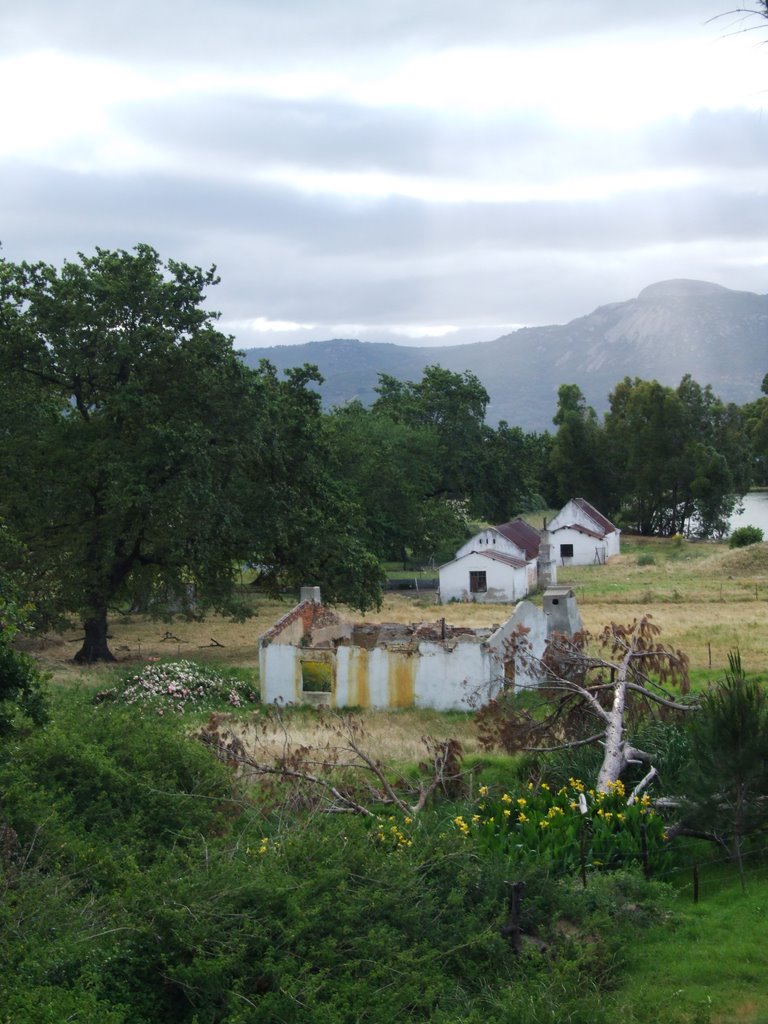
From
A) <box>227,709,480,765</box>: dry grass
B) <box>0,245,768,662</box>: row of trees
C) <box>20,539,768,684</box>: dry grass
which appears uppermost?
<box>0,245,768,662</box>: row of trees

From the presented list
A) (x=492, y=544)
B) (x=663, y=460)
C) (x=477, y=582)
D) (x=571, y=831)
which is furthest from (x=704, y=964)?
(x=663, y=460)

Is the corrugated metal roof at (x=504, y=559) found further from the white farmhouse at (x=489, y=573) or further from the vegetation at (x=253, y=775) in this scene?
the vegetation at (x=253, y=775)

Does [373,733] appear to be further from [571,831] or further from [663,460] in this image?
[663,460]

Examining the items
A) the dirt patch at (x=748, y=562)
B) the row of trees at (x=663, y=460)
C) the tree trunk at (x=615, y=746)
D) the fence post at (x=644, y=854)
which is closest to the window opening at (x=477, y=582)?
the dirt patch at (x=748, y=562)

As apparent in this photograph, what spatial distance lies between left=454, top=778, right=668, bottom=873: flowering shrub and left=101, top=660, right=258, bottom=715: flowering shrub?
1029 cm

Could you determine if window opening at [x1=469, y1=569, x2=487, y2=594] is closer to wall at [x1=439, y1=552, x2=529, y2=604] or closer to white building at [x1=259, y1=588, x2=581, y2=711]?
wall at [x1=439, y1=552, x2=529, y2=604]

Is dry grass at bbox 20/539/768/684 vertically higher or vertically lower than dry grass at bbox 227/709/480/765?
higher

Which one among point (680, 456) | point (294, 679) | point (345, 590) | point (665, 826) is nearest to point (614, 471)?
point (680, 456)

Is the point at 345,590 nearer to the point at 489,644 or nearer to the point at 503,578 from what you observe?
the point at 489,644

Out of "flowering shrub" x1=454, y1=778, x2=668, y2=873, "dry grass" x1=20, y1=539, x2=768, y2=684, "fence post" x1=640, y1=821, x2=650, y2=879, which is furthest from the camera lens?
"dry grass" x1=20, y1=539, x2=768, y2=684

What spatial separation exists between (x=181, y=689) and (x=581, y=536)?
4439 centimetres

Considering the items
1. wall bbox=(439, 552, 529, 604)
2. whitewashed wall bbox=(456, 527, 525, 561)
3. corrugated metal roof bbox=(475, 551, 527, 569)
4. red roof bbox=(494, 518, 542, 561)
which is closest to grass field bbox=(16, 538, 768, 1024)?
wall bbox=(439, 552, 529, 604)

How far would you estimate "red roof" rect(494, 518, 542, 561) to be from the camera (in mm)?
54062

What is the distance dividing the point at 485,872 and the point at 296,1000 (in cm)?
308
